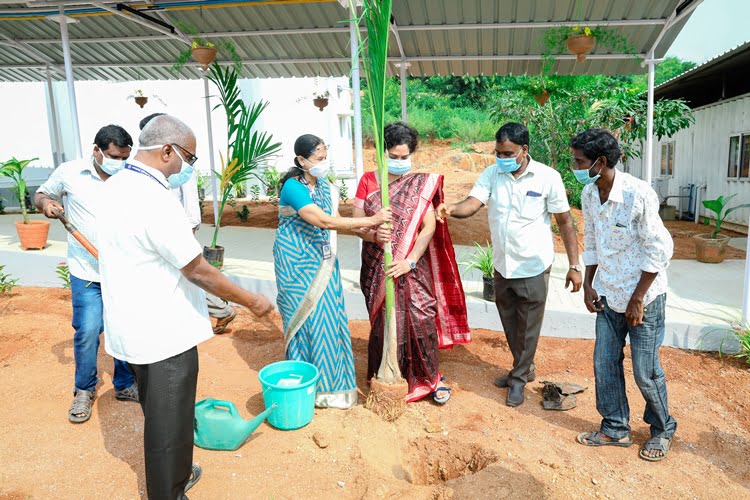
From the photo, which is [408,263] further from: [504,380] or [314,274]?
[504,380]

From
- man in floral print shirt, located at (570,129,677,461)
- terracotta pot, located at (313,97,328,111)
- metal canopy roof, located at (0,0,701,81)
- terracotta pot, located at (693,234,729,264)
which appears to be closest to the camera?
man in floral print shirt, located at (570,129,677,461)

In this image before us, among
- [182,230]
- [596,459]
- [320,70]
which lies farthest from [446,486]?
[320,70]

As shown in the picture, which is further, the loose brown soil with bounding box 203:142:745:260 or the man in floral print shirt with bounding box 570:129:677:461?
the loose brown soil with bounding box 203:142:745:260

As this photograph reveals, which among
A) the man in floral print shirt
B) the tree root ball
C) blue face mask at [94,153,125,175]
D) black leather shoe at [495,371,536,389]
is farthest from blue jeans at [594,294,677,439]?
blue face mask at [94,153,125,175]

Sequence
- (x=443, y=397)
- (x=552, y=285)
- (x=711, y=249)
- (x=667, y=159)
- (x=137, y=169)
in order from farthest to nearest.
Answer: (x=667, y=159) < (x=711, y=249) < (x=552, y=285) < (x=443, y=397) < (x=137, y=169)

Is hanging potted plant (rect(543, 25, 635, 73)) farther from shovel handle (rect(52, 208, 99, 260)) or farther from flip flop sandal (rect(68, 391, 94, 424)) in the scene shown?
flip flop sandal (rect(68, 391, 94, 424))

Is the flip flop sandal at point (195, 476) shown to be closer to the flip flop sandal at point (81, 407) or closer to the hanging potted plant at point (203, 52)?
the flip flop sandal at point (81, 407)

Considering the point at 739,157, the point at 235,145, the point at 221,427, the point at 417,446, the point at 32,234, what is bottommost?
the point at 417,446

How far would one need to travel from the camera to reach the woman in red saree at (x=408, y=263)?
348 centimetres

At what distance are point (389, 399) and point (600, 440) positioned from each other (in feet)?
4.15

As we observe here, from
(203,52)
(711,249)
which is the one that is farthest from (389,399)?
(203,52)

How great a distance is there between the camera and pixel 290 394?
3143mm

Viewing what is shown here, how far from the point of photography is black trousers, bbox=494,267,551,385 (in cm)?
368

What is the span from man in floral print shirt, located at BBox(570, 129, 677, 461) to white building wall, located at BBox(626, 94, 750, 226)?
7.88m
